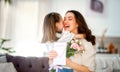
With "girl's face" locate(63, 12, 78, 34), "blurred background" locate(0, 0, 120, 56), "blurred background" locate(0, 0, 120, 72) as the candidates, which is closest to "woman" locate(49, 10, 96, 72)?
"girl's face" locate(63, 12, 78, 34)

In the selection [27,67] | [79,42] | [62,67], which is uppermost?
[79,42]

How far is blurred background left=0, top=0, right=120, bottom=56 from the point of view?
4.45 metres

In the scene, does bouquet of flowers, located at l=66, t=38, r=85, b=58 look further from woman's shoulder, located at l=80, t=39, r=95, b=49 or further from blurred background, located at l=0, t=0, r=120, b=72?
blurred background, located at l=0, t=0, r=120, b=72

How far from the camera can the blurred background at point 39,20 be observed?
14.6 feet

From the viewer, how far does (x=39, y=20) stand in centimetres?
450

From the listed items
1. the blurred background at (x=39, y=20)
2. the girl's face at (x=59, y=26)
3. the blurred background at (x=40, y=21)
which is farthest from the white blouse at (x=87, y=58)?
the blurred background at (x=39, y=20)

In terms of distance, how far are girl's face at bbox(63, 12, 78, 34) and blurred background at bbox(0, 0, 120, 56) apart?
10.2 ft

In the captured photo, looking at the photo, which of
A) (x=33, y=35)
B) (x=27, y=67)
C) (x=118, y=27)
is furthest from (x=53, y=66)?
(x=118, y=27)

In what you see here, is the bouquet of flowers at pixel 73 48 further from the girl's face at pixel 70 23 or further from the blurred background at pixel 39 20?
the blurred background at pixel 39 20

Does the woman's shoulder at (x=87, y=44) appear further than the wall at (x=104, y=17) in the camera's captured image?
No

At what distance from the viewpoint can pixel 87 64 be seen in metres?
1.36

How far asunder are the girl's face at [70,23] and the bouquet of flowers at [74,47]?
6 centimetres

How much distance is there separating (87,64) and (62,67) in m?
0.14

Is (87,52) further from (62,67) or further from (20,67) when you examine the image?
(20,67)
